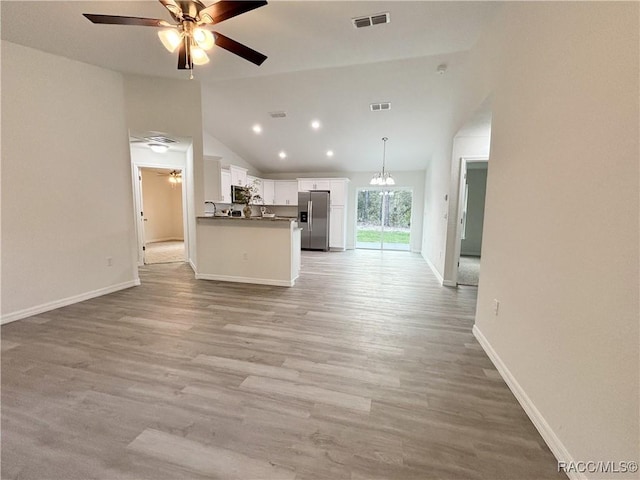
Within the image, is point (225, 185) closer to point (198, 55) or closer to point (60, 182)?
point (60, 182)

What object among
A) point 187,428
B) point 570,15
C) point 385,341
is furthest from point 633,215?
point 187,428

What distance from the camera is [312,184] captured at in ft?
27.2

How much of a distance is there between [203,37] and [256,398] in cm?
275

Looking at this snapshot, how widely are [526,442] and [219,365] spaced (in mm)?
2079

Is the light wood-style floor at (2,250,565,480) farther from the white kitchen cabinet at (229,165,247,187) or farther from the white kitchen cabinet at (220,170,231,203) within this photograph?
the white kitchen cabinet at (229,165,247,187)

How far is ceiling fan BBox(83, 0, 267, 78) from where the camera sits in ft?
6.25

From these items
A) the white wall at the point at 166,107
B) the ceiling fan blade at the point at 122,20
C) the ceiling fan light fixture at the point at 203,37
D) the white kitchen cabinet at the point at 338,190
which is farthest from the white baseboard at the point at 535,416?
the white kitchen cabinet at the point at 338,190

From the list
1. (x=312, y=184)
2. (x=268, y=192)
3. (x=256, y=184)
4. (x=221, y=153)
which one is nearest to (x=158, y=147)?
(x=221, y=153)

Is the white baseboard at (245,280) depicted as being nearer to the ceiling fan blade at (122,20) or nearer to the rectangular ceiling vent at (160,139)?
the rectangular ceiling vent at (160,139)

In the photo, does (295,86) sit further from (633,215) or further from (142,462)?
(142,462)

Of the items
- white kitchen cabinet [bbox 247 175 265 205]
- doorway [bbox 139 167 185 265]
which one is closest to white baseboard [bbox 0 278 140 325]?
doorway [bbox 139 167 185 265]

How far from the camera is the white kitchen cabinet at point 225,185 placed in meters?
6.54

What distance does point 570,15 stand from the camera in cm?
149

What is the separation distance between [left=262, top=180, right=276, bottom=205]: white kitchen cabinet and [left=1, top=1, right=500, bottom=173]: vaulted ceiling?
1.97 meters
